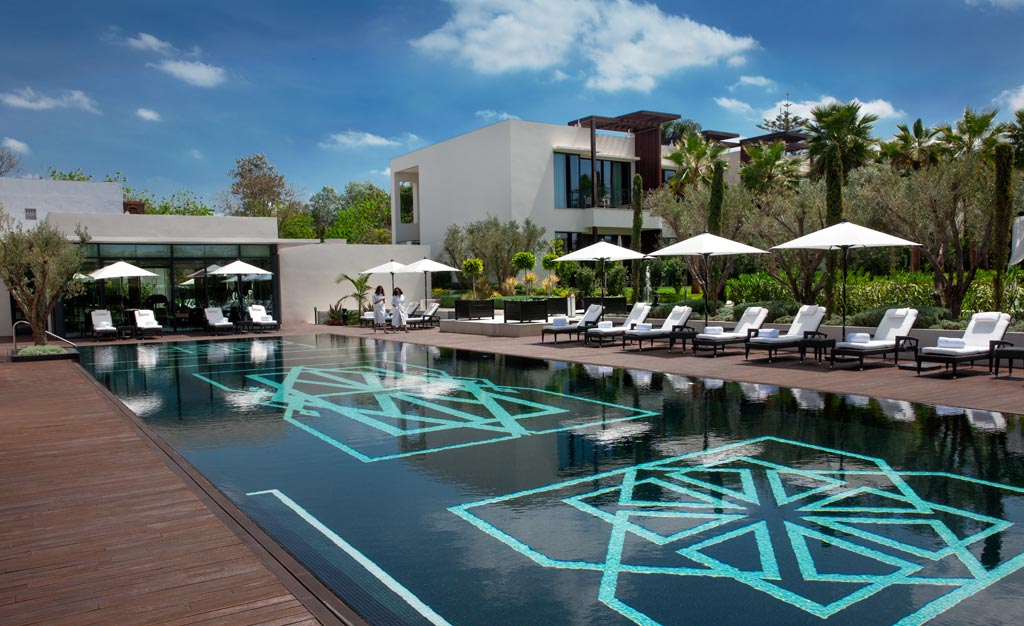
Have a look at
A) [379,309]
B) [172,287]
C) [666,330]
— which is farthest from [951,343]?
[172,287]

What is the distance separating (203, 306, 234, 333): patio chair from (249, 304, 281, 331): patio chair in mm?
863

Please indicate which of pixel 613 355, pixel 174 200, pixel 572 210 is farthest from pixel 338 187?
pixel 613 355

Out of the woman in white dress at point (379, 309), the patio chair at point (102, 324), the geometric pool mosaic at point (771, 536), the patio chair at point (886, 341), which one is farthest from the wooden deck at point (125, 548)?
the woman in white dress at point (379, 309)

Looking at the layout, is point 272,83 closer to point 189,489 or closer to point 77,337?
point 77,337

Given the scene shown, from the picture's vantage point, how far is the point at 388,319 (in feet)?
89.5

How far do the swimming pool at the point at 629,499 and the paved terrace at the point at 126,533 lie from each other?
1.05 ft

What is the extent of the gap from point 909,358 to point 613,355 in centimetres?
579

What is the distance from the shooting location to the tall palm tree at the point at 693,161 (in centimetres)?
3684

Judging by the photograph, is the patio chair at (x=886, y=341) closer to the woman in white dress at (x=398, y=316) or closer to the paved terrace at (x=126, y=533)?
the paved terrace at (x=126, y=533)

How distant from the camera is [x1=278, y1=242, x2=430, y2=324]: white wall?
31000 millimetres

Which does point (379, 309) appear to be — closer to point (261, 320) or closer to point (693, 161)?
point (261, 320)

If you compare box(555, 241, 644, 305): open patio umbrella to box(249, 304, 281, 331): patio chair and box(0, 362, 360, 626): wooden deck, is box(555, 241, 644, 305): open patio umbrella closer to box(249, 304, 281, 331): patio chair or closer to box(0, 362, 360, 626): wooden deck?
box(249, 304, 281, 331): patio chair

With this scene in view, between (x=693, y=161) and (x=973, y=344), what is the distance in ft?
85.6

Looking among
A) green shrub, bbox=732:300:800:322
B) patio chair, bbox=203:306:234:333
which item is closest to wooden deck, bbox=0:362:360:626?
green shrub, bbox=732:300:800:322
